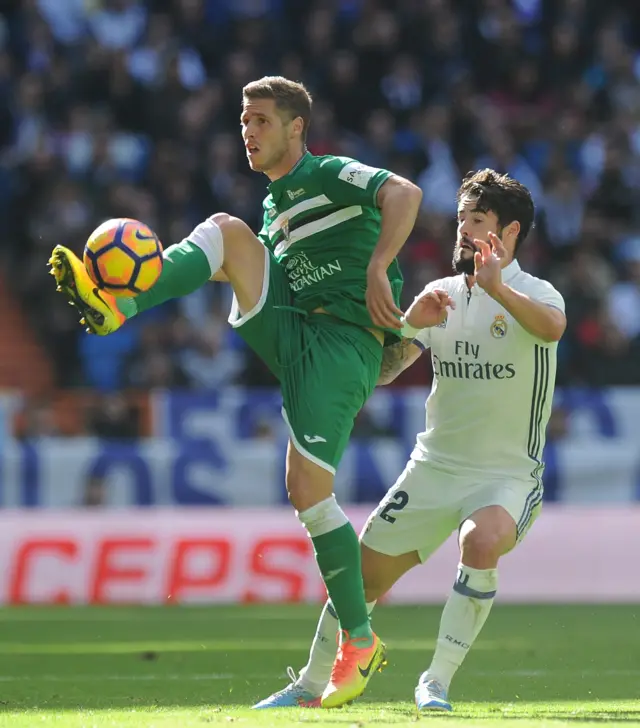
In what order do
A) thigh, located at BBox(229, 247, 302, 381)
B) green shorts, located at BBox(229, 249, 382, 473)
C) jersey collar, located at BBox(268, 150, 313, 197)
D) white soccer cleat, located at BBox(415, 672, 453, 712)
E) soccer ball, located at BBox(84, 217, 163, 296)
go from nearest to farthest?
soccer ball, located at BBox(84, 217, 163, 296) → white soccer cleat, located at BBox(415, 672, 453, 712) → green shorts, located at BBox(229, 249, 382, 473) → thigh, located at BBox(229, 247, 302, 381) → jersey collar, located at BBox(268, 150, 313, 197)

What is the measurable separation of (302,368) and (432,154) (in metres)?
10.3

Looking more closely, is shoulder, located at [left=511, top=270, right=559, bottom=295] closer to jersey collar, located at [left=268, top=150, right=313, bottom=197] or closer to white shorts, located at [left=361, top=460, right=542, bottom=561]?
white shorts, located at [left=361, top=460, right=542, bottom=561]

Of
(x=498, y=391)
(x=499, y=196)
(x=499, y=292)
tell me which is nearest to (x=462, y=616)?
(x=498, y=391)

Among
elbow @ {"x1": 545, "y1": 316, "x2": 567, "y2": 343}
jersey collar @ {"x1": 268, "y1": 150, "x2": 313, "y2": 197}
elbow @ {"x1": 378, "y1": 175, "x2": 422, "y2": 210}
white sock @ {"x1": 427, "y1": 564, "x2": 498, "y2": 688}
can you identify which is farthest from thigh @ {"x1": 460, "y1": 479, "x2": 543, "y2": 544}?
jersey collar @ {"x1": 268, "y1": 150, "x2": 313, "y2": 197}

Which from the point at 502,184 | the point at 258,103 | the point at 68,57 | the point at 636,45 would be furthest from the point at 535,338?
the point at 636,45

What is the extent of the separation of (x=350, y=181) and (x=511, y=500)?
130 cm

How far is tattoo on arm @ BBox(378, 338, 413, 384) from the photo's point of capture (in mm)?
6055

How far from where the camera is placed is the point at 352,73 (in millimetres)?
16141

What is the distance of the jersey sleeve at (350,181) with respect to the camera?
5609mm

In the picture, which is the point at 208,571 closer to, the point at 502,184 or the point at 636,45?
the point at 502,184

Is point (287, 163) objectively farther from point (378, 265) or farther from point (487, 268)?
point (487, 268)

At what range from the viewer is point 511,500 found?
564cm

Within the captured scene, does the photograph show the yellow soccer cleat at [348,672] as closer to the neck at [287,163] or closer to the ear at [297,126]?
the neck at [287,163]

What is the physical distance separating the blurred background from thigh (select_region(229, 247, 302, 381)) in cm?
689
